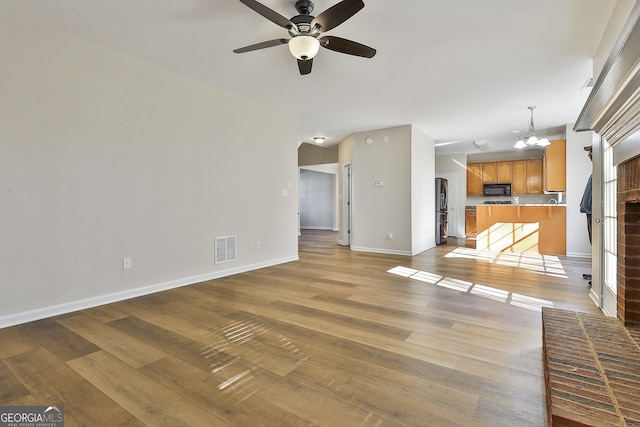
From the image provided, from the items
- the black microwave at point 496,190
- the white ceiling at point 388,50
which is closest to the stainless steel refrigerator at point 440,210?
the black microwave at point 496,190

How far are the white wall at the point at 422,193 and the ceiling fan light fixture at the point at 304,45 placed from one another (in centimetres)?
393

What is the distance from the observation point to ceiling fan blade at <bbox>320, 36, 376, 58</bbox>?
8.09 feet

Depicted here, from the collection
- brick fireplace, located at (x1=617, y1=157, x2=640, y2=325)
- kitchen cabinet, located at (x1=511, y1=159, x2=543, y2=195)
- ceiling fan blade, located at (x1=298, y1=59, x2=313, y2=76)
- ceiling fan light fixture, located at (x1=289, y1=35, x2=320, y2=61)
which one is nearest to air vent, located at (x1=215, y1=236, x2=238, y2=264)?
ceiling fan blade, located at (x1=298, y1=59, x2=313, y2=76)

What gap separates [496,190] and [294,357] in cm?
843

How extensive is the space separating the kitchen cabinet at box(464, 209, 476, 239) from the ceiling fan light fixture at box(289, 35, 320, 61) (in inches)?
304

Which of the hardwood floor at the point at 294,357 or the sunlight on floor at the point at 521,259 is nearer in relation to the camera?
the hardwood floor at the point at 294,357

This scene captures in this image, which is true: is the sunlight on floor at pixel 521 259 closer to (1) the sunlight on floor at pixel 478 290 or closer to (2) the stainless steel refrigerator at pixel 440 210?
(2) the stainless steel refrigerator at pixel 440 210

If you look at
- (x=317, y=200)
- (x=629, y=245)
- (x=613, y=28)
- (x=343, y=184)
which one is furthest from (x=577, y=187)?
(x=317, y=200)

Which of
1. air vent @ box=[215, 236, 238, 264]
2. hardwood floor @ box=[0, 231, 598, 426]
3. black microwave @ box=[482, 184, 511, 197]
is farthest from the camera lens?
black microwave @ box=[482, 184, 511, 197]

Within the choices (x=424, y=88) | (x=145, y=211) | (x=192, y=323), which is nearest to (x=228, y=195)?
(x=145, y=211)

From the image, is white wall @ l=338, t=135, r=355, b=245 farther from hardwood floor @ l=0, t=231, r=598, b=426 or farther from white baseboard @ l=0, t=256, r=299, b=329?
hardwood floor @ l=0, t=231, r=598, b=426

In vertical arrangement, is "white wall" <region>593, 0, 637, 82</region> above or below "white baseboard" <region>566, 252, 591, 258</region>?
above

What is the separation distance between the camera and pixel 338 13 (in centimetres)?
214

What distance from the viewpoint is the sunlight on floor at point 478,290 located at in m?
2.99
